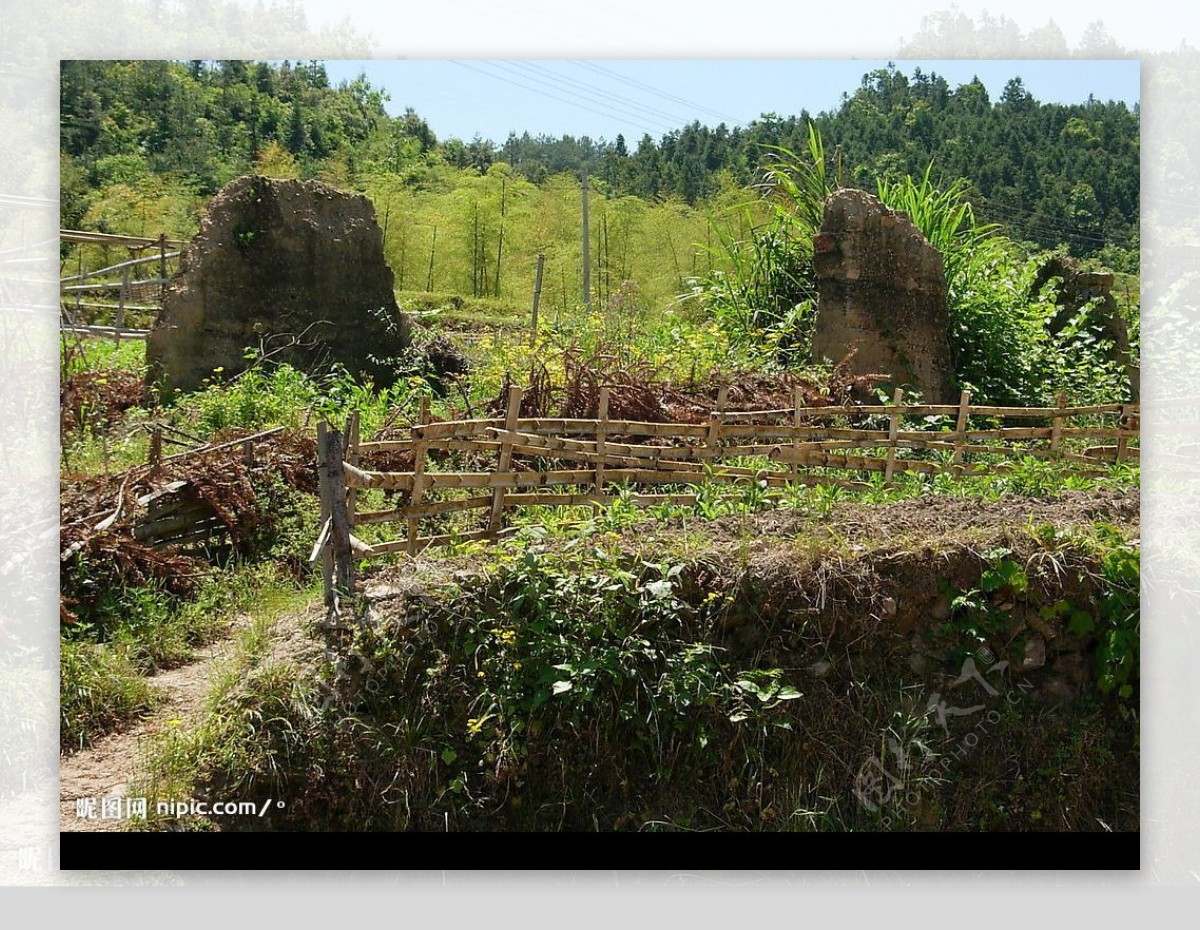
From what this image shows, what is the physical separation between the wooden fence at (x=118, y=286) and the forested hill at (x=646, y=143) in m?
0.75

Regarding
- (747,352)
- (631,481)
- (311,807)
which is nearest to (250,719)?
(311,807)

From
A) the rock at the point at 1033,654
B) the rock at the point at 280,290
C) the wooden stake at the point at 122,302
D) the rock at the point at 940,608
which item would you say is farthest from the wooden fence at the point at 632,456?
the wooden stake at the point at 122,302

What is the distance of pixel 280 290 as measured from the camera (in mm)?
8031

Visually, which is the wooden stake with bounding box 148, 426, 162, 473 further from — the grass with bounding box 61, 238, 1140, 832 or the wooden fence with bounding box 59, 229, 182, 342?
the wooden fence with bounding box 59, 229, 182, 342

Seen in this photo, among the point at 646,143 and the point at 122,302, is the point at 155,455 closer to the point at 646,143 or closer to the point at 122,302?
the point at 646,143

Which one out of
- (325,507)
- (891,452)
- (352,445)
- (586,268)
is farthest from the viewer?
(586,268)

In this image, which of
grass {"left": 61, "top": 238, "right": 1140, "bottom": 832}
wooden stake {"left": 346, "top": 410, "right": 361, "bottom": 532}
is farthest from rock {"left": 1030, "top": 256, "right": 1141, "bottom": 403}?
wooden stake {"left": 346, "top": 410, "right": 361, "bottom": 532}

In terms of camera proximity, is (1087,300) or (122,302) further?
(122,302)

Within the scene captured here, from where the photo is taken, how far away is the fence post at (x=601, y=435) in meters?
5.57

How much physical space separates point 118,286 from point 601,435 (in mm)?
6199

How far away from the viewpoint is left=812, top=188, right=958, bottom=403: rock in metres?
7.98

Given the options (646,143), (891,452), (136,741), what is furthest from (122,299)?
(891,452)

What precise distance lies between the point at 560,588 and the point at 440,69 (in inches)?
96.1

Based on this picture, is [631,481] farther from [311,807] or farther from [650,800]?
[311,807]
